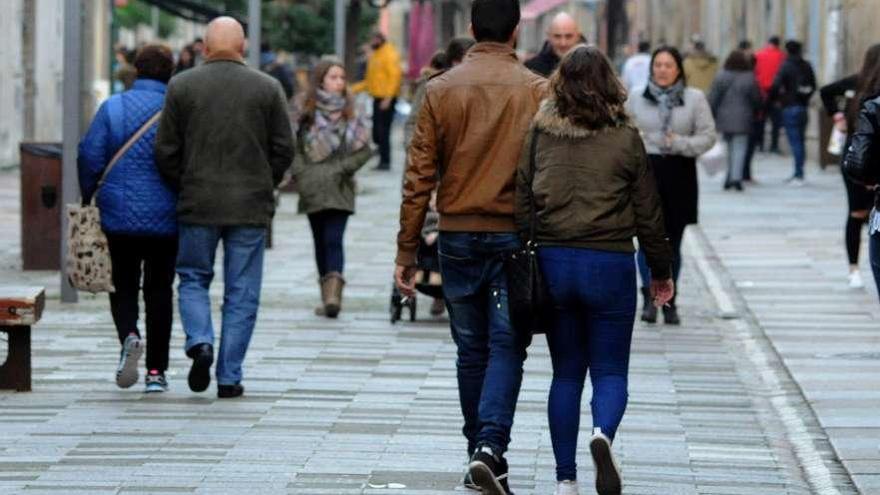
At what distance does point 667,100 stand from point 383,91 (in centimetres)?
1843

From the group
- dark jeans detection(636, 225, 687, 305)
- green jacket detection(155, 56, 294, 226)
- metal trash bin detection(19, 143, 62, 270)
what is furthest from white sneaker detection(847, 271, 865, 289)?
green jacket detection(155, 56, 294, 226)

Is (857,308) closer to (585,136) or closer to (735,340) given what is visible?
(735,340)

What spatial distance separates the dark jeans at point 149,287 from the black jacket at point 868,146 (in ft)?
10.5

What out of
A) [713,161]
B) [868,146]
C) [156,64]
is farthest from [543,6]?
[868,146]

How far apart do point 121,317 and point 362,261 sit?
25.6 feet

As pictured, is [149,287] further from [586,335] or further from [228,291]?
[586,335]

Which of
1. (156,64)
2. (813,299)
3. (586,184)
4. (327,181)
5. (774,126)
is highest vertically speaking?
(156,64)

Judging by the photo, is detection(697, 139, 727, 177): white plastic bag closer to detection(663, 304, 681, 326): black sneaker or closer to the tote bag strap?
detection(663, 304, 681, 326): black sneaker

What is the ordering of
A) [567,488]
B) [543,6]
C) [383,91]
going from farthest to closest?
1. [543,6]
2. [383,91]
3. [567,488]

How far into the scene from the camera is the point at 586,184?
7855mm

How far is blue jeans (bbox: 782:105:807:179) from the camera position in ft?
99.0

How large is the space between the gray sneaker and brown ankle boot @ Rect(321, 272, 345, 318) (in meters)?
3.65

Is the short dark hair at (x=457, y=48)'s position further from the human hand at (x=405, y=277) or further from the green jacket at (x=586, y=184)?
the green jacket at (x=586, y=184)

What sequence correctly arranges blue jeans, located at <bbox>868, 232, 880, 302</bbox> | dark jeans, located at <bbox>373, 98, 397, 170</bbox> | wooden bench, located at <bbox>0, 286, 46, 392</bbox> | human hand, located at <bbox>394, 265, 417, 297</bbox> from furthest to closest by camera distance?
dark jeans, located at <bbox>373, 98, 397, 170</bbox> < wooden bench, located at <bbox>0, 286, 46, 392</bbox> < blue jeans, located at <bbox>868, 232, 880, 302</bbox> < human hand, located at <bbox>394, 265, 417, 297</bbox>
